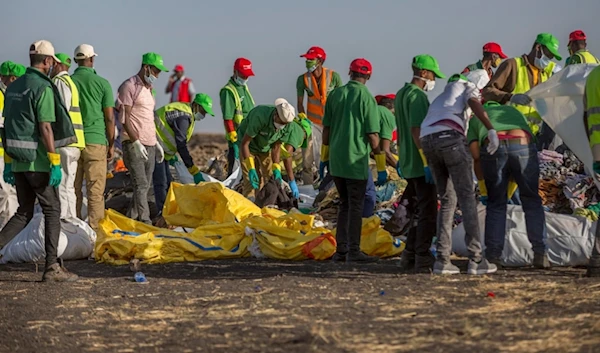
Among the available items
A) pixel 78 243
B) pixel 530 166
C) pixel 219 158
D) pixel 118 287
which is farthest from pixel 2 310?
pixel 219 158

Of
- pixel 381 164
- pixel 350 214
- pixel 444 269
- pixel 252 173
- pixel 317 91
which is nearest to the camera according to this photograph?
pixel 444 269

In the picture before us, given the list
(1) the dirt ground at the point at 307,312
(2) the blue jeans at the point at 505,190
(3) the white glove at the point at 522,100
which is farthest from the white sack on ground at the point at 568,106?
(1) the dirt ground at the point at 307,312

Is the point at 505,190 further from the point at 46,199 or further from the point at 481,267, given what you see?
the point at 46,199

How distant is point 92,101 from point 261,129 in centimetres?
195

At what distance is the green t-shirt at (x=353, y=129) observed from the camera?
10.6 m

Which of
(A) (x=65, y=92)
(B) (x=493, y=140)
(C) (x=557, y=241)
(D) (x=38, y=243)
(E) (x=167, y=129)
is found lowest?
(D) (x=38, y=243)

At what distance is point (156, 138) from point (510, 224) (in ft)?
17.2

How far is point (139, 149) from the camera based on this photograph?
13180 millimetres

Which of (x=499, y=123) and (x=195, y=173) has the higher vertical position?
(x=499, y=123)

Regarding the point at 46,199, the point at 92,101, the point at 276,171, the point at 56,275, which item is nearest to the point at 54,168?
the point at 46,199

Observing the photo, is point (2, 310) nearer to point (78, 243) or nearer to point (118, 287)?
point (118, 287)

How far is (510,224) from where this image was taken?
10.3 metres

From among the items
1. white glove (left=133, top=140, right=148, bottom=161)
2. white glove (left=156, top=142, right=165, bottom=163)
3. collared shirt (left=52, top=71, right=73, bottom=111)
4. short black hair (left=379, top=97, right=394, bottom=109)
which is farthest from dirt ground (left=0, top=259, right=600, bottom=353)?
white glove (left=156, top=142, right=165, bottom=163)

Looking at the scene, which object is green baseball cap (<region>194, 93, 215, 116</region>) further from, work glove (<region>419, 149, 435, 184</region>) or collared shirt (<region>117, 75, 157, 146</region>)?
work glove (<region>419, 149, 435, 184</region>)
